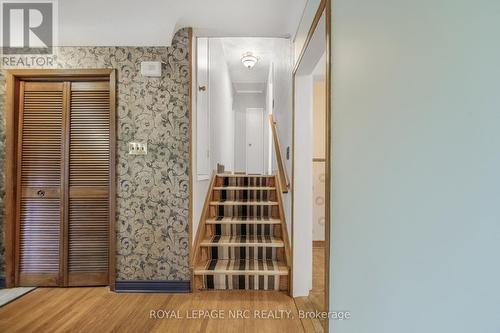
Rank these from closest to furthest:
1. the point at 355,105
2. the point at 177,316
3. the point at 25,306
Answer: the point at 355,105 < the point at 177,316 < the point at 25,306

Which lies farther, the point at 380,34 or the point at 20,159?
the point at 20,159

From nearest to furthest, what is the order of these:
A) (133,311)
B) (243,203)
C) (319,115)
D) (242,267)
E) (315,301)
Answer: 1. (133,311)
2. (315,301)
3. (242,267)
4. (243,203)
5. (319,115)

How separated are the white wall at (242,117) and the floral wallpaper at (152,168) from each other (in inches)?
191

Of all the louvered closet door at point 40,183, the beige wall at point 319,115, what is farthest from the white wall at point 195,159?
the beige wall at point 319,115

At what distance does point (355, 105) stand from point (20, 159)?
3.03 m

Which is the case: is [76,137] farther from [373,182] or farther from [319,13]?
[373,182]

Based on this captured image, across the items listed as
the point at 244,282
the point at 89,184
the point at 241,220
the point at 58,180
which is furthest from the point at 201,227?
the point at 58,180

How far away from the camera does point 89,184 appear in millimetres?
2539

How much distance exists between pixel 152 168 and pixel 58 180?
3.14 feet

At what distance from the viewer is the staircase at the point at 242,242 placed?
244 cm

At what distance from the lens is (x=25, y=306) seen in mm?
2189

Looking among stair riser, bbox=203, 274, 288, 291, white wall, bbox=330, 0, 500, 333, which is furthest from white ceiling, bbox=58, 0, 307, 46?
stair riser, bbox=203, 274, 288, 291

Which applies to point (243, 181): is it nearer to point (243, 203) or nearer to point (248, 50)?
point (243, 203)

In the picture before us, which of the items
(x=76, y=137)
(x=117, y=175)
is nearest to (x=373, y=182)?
(x=117, y=175)
